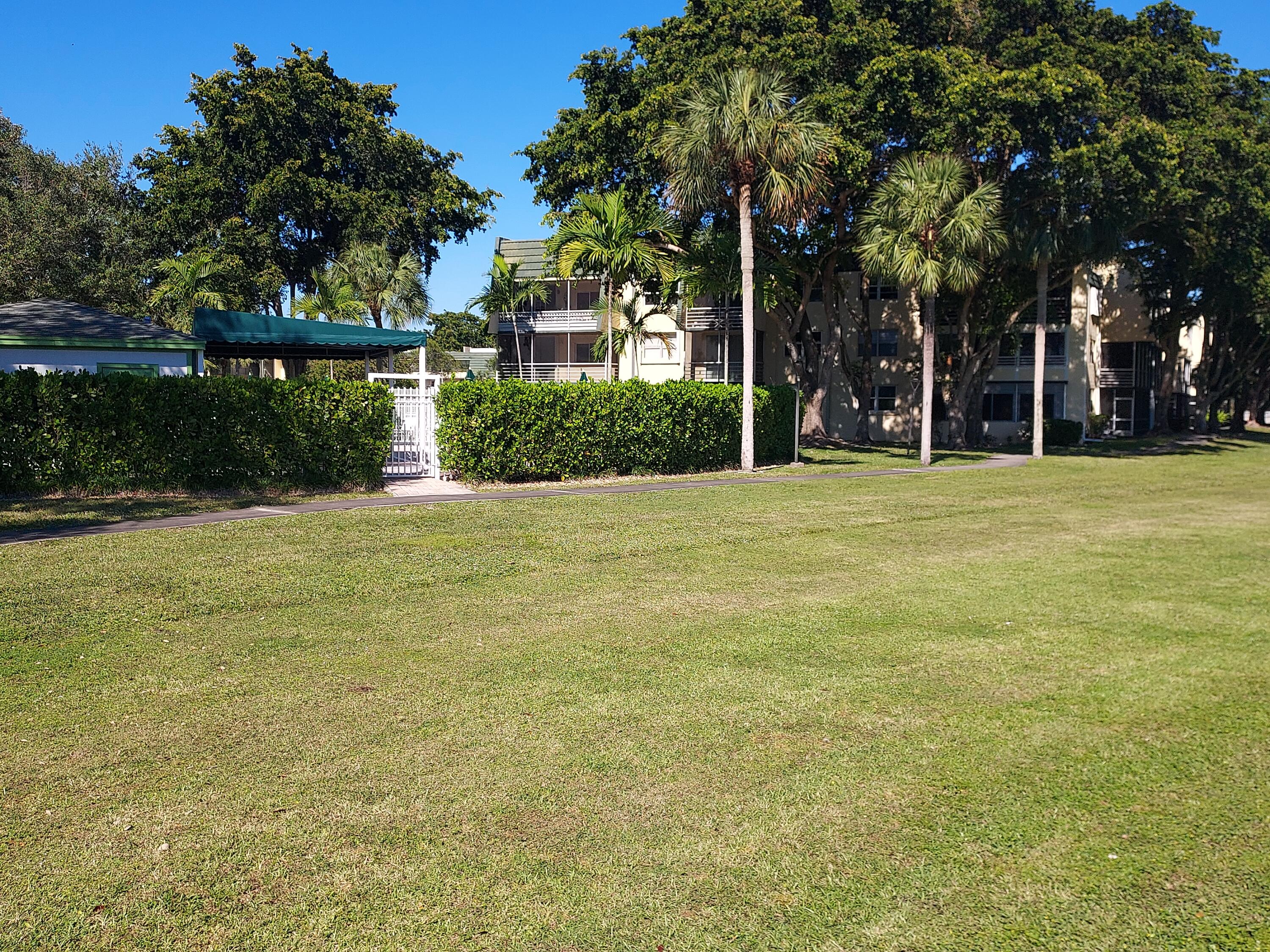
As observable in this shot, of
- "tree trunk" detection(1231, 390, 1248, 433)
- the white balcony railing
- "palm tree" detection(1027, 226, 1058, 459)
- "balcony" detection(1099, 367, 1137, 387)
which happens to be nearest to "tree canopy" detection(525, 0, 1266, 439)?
"palm tree" detection(1027, 226, 1058, 459)

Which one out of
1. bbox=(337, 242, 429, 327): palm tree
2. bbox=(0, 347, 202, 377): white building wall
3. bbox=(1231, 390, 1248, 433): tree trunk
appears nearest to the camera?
bbox=(0, 347, 202, 377): white building wall

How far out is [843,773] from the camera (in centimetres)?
497

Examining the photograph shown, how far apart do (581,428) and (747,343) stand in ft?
22.4

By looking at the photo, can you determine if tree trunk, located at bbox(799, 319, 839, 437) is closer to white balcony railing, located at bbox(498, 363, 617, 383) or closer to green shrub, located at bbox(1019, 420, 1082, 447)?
green shrub, located at bbox(1019, 420, 1082, 447)

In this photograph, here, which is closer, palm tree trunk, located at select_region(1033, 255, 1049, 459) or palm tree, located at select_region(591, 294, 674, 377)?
palm tree trunk, located at select_region(1033, 255, 1049, 459)

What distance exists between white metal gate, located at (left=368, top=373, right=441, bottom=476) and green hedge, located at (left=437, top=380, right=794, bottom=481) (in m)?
0.39

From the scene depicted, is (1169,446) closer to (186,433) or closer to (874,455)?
(874,455)

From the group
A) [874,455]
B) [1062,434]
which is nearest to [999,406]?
[1062,434]

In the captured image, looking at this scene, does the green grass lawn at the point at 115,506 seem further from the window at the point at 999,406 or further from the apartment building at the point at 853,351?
the window at the point at 999,406

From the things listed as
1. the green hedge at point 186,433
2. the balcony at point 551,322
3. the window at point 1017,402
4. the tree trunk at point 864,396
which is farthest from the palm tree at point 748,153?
the window at point 1017,402

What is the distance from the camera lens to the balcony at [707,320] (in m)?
45.5

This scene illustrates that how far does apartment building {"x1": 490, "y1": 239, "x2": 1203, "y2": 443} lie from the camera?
1797 inches

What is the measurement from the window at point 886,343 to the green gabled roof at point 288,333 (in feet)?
96.2

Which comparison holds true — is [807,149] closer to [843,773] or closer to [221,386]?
[221,386]
